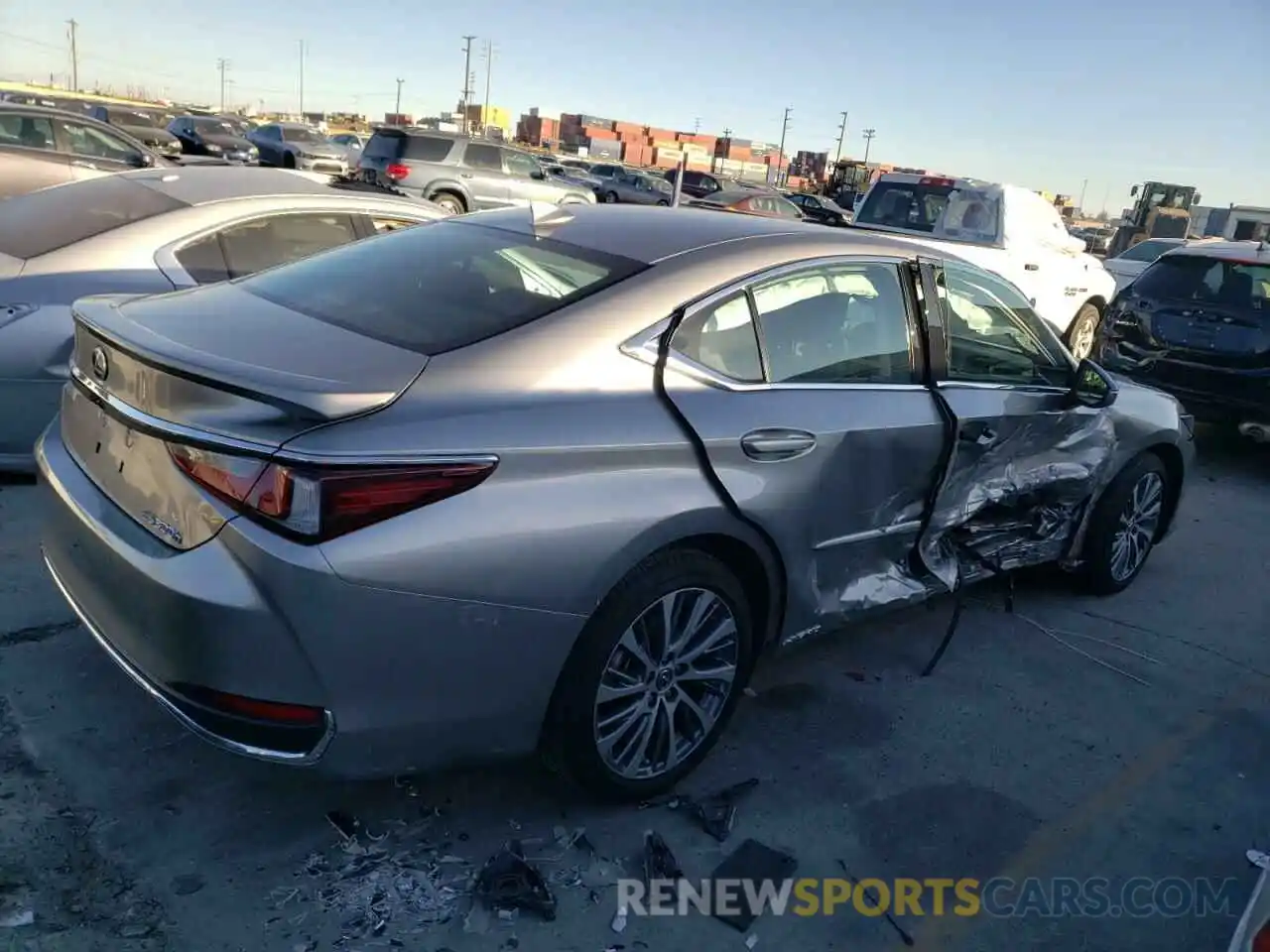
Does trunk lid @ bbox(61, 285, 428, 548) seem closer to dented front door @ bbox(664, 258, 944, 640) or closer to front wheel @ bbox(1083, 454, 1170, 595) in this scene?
A: dented front door @ bbox(664, 258, 944, 640)

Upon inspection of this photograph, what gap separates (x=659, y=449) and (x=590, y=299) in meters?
0.48

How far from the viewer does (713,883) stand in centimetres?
270

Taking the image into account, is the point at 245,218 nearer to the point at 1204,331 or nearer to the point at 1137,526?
the point at 1137,526

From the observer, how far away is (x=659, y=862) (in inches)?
107

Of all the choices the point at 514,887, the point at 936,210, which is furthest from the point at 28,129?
the point at 514,887

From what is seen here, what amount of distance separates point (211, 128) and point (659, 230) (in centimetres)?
3288

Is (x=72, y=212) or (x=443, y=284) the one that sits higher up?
(x=443, y=284)

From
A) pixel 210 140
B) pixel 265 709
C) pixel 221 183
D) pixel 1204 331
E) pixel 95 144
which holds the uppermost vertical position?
pixel 221 183

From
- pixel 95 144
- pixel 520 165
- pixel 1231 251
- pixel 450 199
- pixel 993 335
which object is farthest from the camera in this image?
pixel 520 165

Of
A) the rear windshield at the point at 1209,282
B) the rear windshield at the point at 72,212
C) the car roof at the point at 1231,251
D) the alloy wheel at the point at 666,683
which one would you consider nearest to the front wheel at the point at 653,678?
the alloy wheel at the point at 666,683

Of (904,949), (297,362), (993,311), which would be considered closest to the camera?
(297,362)

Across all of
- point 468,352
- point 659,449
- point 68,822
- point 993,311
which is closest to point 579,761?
point 659,449

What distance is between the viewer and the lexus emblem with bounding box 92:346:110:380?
2635mm

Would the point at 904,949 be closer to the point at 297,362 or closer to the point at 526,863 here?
the point at 526,863
